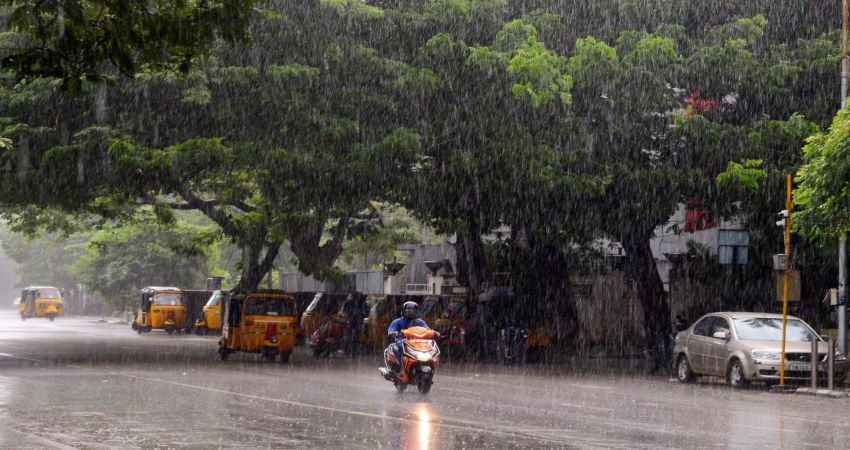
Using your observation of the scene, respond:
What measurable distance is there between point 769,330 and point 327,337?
12731mm

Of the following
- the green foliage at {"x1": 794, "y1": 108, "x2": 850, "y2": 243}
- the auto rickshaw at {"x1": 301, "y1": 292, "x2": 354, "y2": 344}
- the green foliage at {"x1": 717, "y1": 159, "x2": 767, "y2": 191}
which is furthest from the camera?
the auto rickshaw at {"x1": 301, "y1": 292, "x2": 354, "y2": 344}

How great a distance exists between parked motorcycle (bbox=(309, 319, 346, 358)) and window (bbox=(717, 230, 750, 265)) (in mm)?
10249

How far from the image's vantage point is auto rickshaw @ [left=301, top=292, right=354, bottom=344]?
38719 mm

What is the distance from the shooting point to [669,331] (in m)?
31.8

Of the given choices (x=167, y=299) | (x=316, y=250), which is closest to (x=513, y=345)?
(x=316, y=250)

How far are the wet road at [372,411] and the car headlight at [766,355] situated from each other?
1.00m

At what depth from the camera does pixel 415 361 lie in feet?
63.7

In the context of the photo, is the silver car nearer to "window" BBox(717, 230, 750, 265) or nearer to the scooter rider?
"window" BBox(717, 230, 750, 265)

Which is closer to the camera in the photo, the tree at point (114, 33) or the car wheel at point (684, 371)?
the tree at point (114, 33)

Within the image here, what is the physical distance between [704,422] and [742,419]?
3.32 ft

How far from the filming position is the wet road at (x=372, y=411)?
12.8 meters

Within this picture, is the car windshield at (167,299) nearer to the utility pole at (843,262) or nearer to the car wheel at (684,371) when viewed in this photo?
the car wheel at (684,371)

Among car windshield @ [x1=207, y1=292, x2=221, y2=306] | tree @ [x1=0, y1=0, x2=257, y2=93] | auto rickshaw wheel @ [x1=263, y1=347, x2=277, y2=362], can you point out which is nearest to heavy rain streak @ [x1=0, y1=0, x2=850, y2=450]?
auto rickshaw wheel @ [x1=263, y1=347, x2=277, y2=362]

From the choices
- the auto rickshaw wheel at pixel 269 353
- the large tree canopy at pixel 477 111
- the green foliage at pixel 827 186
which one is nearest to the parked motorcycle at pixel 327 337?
the auto rickshaw wheel at pixel 269 353
